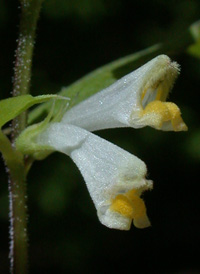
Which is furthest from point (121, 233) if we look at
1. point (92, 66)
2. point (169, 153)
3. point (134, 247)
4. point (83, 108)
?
point (83, 108)

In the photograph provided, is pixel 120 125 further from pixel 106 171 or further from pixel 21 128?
pixel 21 128

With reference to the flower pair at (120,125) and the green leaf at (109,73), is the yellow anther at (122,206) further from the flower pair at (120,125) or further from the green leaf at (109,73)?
the green leaf at (109,73)

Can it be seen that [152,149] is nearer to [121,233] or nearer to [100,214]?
[121,233]

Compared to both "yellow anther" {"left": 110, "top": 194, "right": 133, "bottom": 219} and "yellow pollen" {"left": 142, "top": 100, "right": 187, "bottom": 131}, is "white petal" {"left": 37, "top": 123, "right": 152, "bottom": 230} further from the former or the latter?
"yellow pollen" {"left": 142, "top": 100, "right": 187, "bottom": 131}

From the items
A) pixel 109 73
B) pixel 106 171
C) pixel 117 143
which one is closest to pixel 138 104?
pixel 106 171

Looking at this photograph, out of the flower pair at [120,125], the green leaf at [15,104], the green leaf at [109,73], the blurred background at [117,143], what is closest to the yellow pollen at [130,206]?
the flower pair at [120,125]

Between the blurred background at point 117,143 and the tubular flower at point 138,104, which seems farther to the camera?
the blurred background at point 117,143
